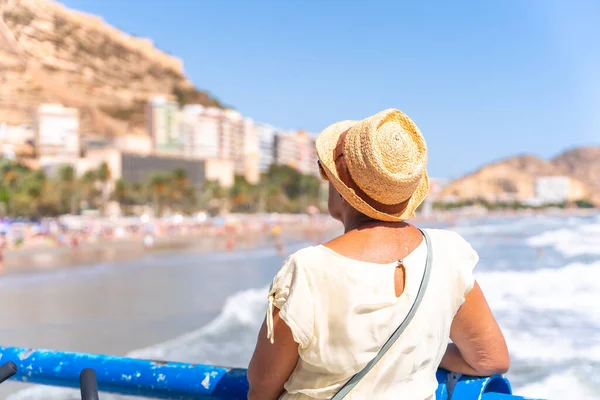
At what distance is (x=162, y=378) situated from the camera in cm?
134

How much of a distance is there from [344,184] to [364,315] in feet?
0.76

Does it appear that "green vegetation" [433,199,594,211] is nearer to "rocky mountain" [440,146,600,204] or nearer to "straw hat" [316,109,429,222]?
"rocky mountain" [440,146,600,204]

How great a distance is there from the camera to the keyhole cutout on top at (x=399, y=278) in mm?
1049

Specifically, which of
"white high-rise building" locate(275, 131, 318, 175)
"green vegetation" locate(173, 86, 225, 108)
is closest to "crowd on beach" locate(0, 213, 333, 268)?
"white high-rise building" locate(275, 131, 318, 175)

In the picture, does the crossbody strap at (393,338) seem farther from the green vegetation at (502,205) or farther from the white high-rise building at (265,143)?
the green vegetation at (502,205)

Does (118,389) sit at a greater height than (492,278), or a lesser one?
greater

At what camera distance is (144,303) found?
A: 9469mm

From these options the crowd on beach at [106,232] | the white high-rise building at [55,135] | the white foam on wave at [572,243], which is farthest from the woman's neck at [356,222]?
the white high-rise building at [55,135]

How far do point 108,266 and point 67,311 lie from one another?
8.97m

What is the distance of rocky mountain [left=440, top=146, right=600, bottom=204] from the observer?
15625 centimetres

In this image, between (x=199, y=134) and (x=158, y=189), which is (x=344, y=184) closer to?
(x=158, y=189)

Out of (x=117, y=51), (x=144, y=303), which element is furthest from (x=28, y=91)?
(x=144, y=303)

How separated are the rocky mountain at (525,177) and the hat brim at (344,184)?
145129 millimetres

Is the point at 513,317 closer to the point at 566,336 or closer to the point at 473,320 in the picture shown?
the point at 566,336
